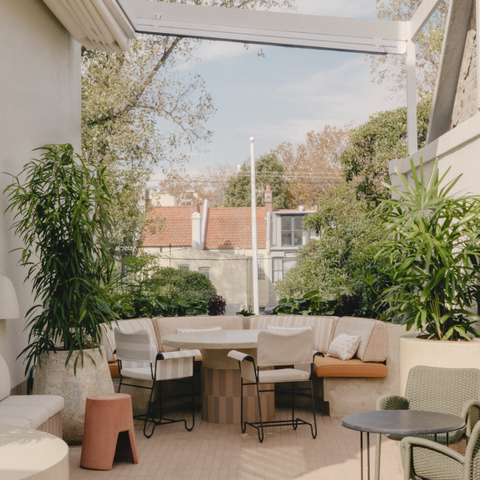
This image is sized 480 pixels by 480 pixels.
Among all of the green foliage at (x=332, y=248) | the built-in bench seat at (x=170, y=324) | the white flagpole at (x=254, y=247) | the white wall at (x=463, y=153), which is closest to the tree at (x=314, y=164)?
the green foliage at (x=332, y=248)

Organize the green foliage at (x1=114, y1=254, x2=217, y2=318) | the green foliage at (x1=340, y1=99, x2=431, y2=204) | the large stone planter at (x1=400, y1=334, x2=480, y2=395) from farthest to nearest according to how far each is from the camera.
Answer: the green foliage at (x1=340, y1=99, x2=431, y2=204), the green foliage at (x1=114, y1=254, x2=217, y2=318), the large stone planter at (x1=400, y1=334, x2=480, y2=395)

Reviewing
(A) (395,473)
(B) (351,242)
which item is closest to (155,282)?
(B) (351,242)

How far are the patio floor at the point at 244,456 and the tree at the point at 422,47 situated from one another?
7.02 meters

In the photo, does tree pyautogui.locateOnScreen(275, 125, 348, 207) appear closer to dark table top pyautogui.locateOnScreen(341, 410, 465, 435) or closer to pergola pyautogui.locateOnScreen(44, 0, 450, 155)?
pergola pyautogui.locateOnScreen(44, 0, 450, 155)

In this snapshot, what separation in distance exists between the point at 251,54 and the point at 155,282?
23.4ft

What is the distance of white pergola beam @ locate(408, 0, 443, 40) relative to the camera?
18.7 feet

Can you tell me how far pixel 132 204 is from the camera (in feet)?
31.7

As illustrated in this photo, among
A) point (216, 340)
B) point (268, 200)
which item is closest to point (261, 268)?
point (268, 200)

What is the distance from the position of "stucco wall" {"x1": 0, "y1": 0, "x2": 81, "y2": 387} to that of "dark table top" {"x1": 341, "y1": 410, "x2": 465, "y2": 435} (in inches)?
112

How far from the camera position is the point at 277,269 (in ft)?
34.1

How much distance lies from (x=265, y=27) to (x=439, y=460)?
5144 millimetres

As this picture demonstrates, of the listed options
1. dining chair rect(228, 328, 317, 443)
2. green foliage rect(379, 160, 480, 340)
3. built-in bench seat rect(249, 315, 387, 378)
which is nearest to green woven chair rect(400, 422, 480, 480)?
green foliage rect(379, 160, 480, 340)

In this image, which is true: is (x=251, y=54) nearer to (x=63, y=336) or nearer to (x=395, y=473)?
(x=63, y=336)

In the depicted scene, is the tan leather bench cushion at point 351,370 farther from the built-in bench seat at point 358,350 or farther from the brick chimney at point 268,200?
the brick chimney at point 268,200
